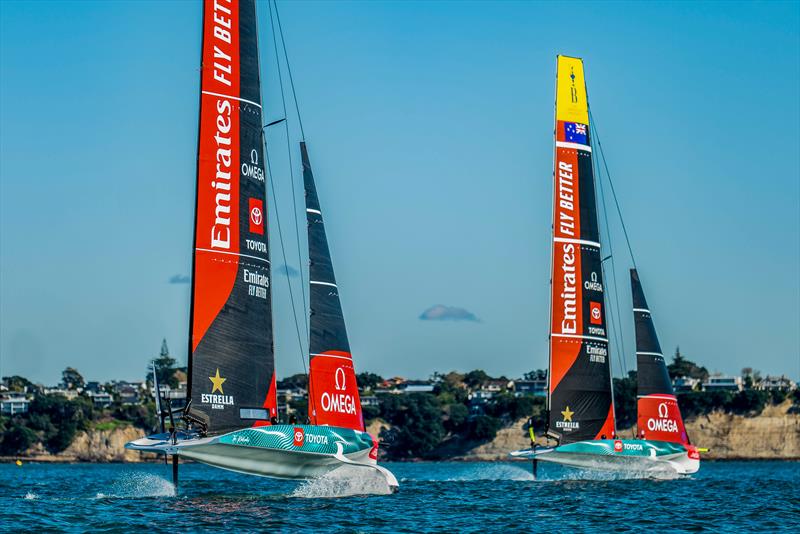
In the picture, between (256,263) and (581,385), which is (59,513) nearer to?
(256,263)

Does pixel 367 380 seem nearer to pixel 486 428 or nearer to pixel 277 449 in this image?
pixel 486 428

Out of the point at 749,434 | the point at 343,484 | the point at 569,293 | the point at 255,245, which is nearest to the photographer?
the point at 255,245

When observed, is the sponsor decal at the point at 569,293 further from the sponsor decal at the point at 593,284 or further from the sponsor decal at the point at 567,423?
the sponsor decal at the point at 567,423

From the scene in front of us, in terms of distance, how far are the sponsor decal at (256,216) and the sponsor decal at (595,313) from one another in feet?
55.0

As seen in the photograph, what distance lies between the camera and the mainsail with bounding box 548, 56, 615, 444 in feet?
147

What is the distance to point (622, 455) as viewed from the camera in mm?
44875

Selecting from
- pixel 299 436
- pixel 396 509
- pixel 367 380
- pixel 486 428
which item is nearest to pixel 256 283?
pixel 299 436

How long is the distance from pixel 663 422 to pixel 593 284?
815 cm

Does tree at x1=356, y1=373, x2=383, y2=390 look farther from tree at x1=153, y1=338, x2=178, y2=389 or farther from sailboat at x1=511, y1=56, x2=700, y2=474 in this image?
sailboat at x1=511, y1=56, x2=700, y2=474

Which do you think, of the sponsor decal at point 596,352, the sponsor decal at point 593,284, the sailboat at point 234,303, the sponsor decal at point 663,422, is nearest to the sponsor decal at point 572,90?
the sponsor decal at point 593,284

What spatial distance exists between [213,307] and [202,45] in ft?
21.3

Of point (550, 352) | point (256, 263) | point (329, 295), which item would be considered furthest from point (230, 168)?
point (550, 352)

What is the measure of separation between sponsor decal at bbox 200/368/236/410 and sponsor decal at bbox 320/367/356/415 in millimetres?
4580

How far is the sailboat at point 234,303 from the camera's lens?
30.5 meters
